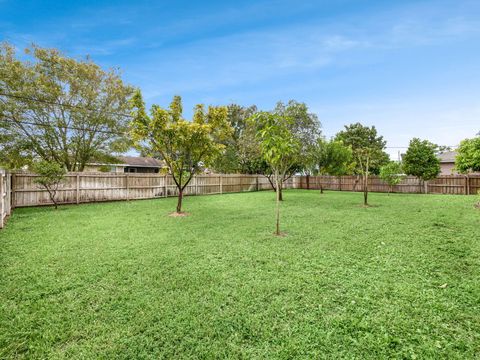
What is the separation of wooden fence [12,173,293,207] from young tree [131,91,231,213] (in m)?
5.02

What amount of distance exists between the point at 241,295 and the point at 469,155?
11034mm

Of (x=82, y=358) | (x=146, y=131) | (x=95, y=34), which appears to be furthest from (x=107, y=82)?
(x=82, y=358)

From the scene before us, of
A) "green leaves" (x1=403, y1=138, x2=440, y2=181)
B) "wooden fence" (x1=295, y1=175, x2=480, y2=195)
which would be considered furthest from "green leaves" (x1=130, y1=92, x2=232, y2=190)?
"green leaves" (x1=403, y1=138, x2=440, y2=181)

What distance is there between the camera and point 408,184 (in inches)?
712

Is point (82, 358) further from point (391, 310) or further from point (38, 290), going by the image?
point (391, 310)

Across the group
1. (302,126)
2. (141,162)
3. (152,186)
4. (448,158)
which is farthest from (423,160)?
(141,162)

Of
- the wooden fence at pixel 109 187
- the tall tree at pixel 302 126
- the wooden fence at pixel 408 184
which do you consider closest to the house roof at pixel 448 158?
the wooden fence at pixel 408 184

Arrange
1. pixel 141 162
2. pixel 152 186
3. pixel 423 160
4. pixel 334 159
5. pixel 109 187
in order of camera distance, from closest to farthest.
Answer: pixel 109 187 → pixel 152 186 → pixel 423 160 → pixel 334 159 → pixel 141 162

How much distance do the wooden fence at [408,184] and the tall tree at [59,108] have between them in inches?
611

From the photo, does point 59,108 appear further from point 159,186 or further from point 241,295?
point 241,295

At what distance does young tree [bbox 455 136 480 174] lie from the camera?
852 cm

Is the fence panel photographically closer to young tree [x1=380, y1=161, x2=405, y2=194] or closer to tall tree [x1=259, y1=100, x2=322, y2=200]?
young tree [x1=380, y1=161, x2=405, y2=194]

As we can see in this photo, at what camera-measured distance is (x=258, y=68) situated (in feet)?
40.2

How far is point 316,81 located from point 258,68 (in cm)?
337
